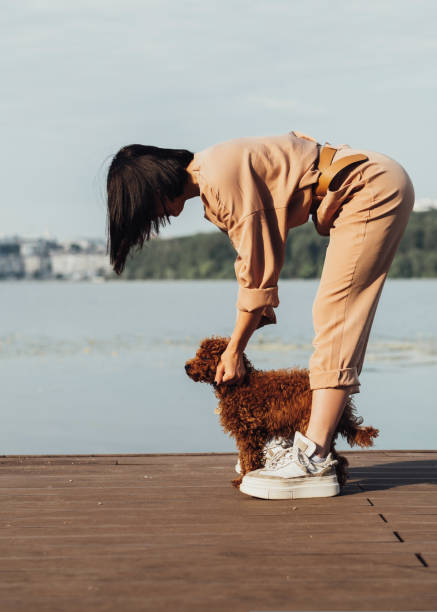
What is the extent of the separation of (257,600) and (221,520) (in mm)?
777

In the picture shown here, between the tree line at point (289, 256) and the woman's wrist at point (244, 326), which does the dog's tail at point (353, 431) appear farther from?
the tree line at point (289, 256)

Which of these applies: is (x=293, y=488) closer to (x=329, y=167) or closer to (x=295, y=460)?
(x=295, y=460)

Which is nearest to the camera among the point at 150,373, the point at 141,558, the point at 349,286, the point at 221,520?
the point at 141,558

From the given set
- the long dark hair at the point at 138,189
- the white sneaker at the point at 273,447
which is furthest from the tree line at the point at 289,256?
the long dark hair at the point at 138,189

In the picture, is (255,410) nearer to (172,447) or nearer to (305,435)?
(305,435)

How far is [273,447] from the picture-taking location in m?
3.18

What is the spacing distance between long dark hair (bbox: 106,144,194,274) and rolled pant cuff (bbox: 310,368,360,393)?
32.8 inches

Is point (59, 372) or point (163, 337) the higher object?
point (59, 372)

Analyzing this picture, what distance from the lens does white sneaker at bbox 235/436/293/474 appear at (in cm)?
316

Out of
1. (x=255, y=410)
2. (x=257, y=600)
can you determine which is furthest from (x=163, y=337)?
(x=257, y=600)

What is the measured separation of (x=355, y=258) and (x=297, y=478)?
0.83m

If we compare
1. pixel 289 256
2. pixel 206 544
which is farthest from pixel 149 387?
pixel 289 256

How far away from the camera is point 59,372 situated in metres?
12.0

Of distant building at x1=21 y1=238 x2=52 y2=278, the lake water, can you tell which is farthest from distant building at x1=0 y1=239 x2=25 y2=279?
the lake water
